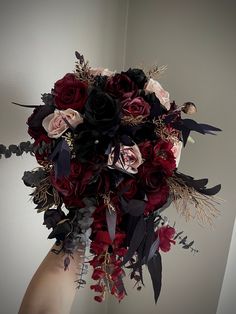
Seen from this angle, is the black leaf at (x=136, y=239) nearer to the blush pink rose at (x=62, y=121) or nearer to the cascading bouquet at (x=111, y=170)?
the cascading bouquet at (x=111, y=170)

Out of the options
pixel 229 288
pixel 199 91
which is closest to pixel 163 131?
pixel 199 91

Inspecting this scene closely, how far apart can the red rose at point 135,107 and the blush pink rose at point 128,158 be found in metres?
0.07

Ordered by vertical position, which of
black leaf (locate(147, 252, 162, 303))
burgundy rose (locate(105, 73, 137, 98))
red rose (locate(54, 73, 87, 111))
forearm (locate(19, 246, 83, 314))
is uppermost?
burgundy rose (locate(105, 73, 137, 98))

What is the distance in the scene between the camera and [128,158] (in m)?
0.64

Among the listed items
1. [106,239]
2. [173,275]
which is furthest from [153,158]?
[173,275]

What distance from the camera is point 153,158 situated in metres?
0.66

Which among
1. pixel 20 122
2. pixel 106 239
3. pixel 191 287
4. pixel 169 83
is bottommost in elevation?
pixel 191 287

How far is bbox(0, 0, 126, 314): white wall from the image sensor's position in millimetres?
820

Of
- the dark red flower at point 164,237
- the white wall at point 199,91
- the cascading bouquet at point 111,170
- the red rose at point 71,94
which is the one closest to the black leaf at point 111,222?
the cascading bouquet at point 111,170

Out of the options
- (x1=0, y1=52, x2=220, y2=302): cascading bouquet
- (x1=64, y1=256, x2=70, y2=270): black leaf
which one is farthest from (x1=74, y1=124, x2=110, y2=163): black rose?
(x1=64, y1=256, x2=70, y2=270): black leaf

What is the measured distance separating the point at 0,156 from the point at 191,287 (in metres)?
0.86

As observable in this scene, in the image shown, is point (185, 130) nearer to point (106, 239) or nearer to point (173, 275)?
point (106, 239)

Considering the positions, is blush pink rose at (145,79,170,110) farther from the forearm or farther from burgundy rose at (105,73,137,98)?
the forearm

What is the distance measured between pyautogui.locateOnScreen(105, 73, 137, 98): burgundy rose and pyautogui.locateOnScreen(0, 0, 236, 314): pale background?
1.03 feet
